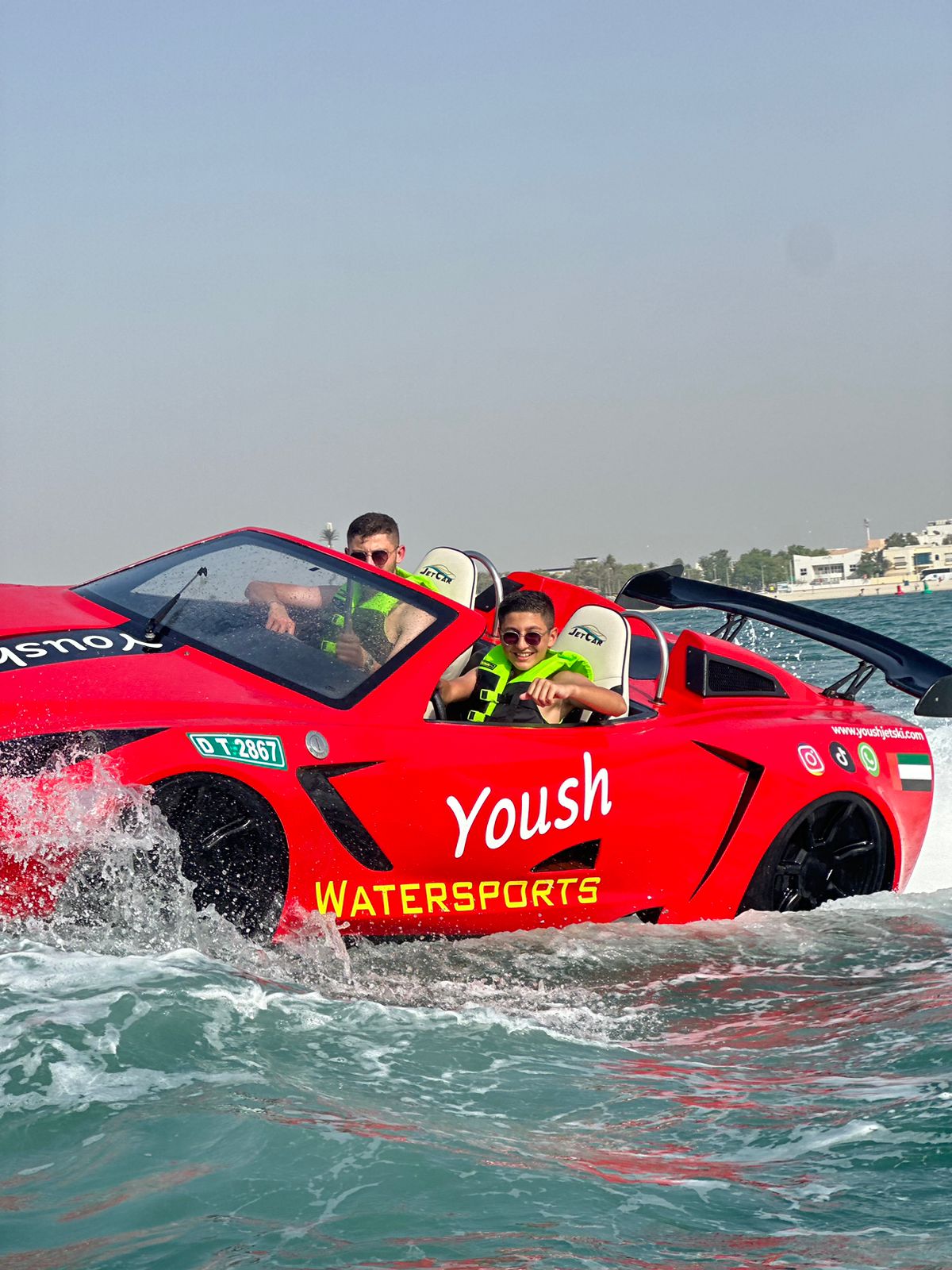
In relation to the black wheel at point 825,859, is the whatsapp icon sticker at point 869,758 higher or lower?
higher

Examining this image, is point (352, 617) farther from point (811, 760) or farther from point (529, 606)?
point (811, 760)

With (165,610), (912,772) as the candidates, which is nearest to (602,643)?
(912,772)

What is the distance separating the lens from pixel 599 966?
525cm

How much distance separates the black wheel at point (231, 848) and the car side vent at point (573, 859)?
109 cm

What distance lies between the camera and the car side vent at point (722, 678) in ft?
20.5

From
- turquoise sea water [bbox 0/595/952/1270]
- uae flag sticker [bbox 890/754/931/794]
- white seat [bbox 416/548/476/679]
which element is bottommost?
turquoise sea water [bbox 0/595/952/1270]

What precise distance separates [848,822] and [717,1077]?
2.50m

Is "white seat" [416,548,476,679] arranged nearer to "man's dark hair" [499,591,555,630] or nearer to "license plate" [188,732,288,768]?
"man's dark hair" [499,591,555,630]

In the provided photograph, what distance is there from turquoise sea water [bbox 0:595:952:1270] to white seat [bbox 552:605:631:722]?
45.8 inches

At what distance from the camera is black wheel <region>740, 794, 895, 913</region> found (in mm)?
6031

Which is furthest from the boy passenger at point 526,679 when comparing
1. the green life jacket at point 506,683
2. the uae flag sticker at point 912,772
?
the uae flag sticker at point 912,772

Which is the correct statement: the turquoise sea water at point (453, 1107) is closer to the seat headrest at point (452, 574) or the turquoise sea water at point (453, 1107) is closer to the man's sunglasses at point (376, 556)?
the man's sunglasses at point (376, 556)

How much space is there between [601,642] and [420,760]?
1427mm

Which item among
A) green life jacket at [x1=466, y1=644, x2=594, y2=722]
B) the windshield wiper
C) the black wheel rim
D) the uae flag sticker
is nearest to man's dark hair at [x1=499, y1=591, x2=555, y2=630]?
green life jacket at [x1=466, y1=644, x2=594, y2=722]
